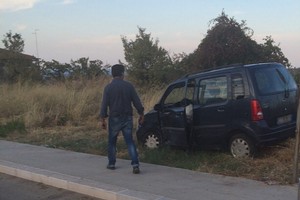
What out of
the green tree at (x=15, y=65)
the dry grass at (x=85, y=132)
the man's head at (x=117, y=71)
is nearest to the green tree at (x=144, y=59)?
the dry grass at (x=85, y=132)

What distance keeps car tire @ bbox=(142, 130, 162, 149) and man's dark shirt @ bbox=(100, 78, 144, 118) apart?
2029 mm

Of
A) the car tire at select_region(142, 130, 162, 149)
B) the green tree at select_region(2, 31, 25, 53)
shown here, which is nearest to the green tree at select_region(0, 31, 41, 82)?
the green tree at select_region(2, 31, 25, 53)

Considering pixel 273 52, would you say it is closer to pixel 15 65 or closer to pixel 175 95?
pixel 175 95

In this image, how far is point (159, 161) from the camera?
941 centimetres

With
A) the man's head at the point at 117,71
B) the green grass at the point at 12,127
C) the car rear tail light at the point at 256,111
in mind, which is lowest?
the green grass at the point at 12,127

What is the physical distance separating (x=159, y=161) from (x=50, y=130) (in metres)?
6.44

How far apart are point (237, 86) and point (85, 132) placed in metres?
6.44

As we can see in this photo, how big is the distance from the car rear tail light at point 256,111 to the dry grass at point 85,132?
0.76 meters

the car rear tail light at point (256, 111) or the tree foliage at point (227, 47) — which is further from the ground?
the tree foliage at point (227, 47)

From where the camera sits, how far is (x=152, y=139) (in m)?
10.5

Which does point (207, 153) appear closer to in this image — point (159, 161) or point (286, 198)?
point (159, 161)

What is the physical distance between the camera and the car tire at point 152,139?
10383 millimetres

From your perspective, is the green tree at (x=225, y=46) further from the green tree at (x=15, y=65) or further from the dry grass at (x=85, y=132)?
the green tree at (x=15, y=65)

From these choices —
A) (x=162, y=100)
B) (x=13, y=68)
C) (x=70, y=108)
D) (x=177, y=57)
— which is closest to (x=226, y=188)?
(x=162, y=100)
